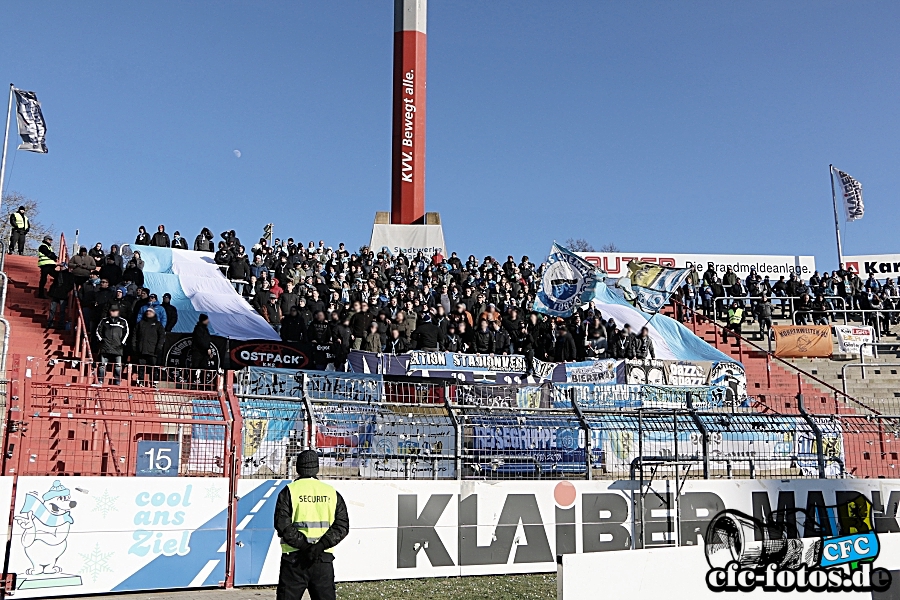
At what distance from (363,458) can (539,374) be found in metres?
8.48

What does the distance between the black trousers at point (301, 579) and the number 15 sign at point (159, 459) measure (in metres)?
4.09

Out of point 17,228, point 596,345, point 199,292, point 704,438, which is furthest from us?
point 199,292

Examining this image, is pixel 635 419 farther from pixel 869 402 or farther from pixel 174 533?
pixel 869 402

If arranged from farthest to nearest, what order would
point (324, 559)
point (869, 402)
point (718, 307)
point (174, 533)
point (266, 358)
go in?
point (718, 307)
point (869, 402)
point (266, 358)
point (174, 533)
point (324, 559)

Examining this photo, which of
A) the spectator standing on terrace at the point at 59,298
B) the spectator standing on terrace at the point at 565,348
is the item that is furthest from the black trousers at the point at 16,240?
the spectator standing on terrace at the point at 565,348

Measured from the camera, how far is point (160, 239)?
24.7 m

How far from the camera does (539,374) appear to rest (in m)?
18.6

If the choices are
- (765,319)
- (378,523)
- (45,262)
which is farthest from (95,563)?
(765,319)

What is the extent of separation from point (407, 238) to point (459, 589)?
27366mm

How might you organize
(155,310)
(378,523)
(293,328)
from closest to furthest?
(378,523)
(155,310)
(293,328)

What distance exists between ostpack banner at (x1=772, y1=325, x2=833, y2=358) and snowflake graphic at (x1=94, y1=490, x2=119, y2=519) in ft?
68.5

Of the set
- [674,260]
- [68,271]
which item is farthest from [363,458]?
[674,260]

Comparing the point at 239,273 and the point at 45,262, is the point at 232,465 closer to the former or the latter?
the point at 45,262

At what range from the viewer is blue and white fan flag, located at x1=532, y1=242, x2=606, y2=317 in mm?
21609
